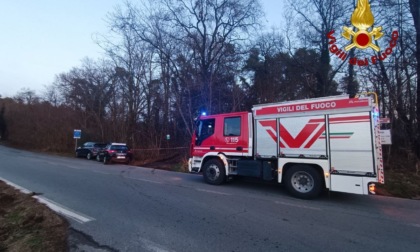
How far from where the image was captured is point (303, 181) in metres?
8.21

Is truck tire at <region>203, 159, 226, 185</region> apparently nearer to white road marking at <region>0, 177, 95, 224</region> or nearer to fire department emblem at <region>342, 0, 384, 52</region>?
white road marking at <region>0, 177, 95, 224</region>

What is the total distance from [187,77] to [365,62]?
13.5 m

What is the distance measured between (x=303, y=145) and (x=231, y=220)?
367 cm

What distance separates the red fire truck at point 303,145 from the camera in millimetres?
7227

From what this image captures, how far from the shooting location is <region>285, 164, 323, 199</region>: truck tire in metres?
7.85

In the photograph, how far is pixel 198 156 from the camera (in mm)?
11023

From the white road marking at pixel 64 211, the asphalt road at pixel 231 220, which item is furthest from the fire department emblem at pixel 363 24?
the white road marking at pixel 64 211

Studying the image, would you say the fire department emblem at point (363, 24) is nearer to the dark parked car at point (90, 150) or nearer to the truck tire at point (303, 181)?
the truck tire at point (303, 181)

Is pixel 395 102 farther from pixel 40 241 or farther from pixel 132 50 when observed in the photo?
pixel 132 50

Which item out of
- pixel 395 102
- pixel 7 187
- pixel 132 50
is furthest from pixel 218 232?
pixel 132 50

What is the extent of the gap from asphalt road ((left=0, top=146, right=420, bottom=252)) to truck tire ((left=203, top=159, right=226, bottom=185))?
806mm

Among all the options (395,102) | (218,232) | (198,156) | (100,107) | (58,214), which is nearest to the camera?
(218,232)

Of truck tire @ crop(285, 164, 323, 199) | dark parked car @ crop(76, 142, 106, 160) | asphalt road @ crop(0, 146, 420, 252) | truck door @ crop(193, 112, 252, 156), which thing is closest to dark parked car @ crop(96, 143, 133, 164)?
dark parked car @ crop(76, 142, 106, 160)

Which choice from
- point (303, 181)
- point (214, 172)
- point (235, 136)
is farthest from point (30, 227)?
point (303, 181)
